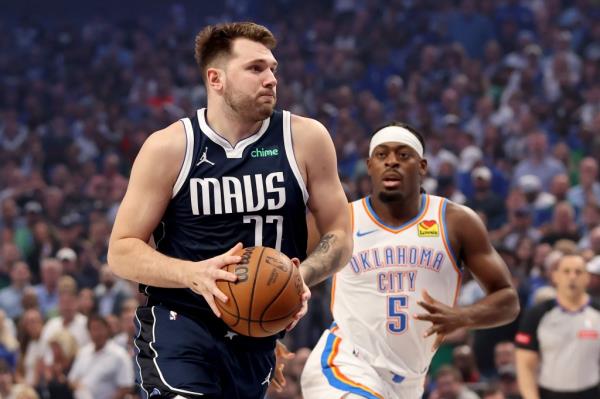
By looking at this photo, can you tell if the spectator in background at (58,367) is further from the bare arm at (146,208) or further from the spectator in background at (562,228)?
the bare arm at (146,208)

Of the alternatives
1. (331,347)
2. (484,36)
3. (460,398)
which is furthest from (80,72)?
(331,347)

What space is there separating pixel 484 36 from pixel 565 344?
861 centimetres

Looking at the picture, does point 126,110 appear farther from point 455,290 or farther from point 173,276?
point 173,276

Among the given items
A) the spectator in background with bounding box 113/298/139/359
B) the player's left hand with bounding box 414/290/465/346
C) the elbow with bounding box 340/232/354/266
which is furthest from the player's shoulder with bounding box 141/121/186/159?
the spectator in background with bounding box 113/298/139/359

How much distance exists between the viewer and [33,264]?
1191 cm

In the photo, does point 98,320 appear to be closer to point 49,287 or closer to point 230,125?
point 49,287

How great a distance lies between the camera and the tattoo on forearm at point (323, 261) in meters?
4.09

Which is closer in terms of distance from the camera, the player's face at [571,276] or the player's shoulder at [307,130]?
the player's shoulder at [307,130]

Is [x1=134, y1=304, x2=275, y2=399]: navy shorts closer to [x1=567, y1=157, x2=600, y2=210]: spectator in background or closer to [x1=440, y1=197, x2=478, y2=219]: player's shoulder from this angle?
[x1=440, y1=197, x2=478, y2=219]: player's shoulder

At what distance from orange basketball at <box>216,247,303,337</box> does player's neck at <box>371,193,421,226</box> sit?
6.18 ft

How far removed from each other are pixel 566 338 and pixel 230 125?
4348mm

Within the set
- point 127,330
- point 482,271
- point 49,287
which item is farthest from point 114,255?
point 49,287

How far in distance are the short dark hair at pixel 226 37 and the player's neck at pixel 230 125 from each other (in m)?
0.21

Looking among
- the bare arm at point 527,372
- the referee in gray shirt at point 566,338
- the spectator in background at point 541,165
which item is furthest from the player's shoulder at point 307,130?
the spectator in background at point 541,165
